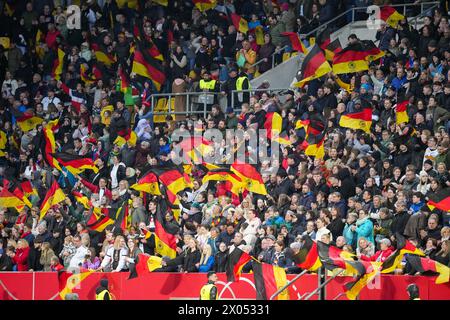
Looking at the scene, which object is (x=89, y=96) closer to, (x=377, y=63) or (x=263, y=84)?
(x=263, y=84)

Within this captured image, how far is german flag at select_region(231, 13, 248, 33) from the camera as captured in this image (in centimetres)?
2647

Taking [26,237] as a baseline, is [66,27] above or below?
above

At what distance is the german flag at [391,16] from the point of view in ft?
76.8

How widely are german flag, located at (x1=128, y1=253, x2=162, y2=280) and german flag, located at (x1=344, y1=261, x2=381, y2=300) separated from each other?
3.66 meters

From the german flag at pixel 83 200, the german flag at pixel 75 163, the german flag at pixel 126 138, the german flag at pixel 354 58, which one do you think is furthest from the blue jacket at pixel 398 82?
the german flag at pixel 75 163

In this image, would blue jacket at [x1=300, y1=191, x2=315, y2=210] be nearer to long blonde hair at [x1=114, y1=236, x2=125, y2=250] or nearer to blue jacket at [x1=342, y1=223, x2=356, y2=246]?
blue jacket at [x1=342, y1=223, x2=356, y2=246]

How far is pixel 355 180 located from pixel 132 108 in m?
7.27

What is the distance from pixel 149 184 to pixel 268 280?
194 inches

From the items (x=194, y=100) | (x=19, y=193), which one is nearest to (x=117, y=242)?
(x=19, y=193)

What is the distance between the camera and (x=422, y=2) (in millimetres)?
24438

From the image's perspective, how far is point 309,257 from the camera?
1872 cm

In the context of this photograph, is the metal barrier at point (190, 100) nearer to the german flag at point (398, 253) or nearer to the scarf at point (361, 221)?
the scarf at point (361, 221)

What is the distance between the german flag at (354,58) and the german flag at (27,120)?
701 cm
